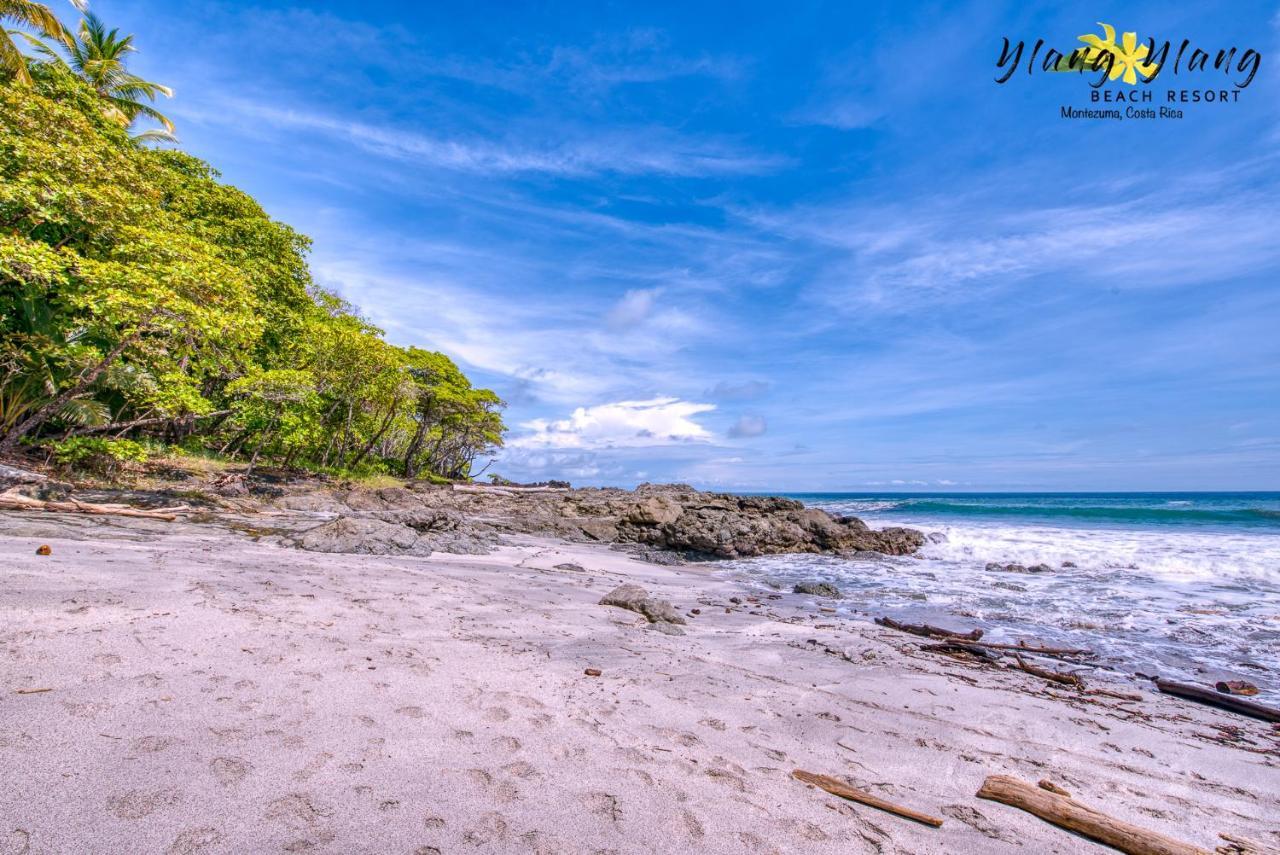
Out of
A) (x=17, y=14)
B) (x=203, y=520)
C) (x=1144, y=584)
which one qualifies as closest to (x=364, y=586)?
(x=203, y=520)

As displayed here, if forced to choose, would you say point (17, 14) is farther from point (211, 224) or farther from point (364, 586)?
point (364, 586)

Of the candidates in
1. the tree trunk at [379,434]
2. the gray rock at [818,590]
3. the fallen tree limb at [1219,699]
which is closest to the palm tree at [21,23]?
the tree trunk at [379,434]

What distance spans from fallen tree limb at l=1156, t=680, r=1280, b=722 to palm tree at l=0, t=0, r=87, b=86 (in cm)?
2432

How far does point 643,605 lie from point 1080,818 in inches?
192

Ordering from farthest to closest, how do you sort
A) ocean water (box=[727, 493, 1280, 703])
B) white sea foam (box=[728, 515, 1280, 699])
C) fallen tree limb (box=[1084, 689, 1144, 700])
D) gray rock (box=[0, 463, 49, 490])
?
gray rock (box=[0, 463, 49, 490]) < white sea foam (box=[728, 515, 1280, 699]) < ocean water (box=[727, 493, 1280, 703]) < fallen tree limb (box=[1084, 689, 1144, 700])

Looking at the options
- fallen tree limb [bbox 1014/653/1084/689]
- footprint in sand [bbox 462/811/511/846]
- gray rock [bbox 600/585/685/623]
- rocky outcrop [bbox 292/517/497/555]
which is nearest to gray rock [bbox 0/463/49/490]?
rocky outcrop [bbox 292/517/497/555]

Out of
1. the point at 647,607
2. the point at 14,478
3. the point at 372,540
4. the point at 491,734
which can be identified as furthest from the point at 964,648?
the point at 14,478

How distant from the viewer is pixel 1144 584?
38.3 ft

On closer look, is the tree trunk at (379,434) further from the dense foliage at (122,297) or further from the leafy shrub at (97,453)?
the leafy shrub at (97,453)

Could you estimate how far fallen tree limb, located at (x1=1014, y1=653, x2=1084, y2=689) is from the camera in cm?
568

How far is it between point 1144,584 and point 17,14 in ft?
113

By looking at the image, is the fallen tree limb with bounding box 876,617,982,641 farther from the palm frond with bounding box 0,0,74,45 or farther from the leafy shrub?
the palm frond with bounding box 0,0,74,45

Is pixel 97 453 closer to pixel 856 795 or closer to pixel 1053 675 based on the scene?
pixel 856 795

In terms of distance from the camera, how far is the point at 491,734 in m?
3.13
